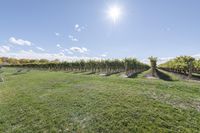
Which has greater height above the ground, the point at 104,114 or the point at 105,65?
the point at 105,65

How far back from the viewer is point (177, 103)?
801cm

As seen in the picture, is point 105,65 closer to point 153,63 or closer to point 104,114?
point 153,63

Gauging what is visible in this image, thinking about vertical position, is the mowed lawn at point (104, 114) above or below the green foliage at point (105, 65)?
below

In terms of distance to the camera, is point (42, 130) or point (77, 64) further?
point (77, 64)

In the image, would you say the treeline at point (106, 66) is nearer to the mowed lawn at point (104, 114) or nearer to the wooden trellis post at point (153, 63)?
the wooden trellis post at point (153, 63)

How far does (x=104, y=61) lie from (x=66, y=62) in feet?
60.9

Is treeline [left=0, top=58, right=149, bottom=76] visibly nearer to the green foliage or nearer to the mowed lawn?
the green foliage

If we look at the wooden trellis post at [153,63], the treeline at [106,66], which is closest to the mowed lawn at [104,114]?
the wooden trellis post at [153,63]

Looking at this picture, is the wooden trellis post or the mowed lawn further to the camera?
the wooden trellis post

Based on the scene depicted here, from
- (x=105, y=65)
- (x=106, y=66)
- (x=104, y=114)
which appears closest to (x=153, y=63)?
(x=106, y=66)

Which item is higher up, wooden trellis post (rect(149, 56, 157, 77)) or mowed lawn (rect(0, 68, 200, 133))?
wooden trellis post (rect(149, 56, 157, 77))

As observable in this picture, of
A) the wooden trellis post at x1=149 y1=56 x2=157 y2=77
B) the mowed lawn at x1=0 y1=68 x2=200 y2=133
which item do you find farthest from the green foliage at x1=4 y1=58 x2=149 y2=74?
the mowed lawn at x1=0 y1=68 x2=200 y2=133

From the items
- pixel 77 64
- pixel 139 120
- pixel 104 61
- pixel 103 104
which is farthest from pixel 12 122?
pixel 77 64

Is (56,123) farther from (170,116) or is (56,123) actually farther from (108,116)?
(170,116)
